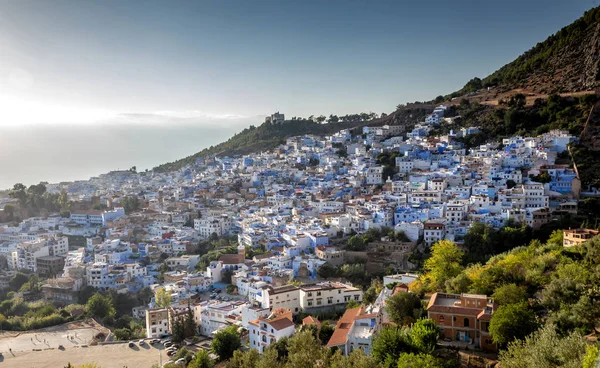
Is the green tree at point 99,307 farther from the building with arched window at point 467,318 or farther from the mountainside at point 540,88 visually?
the mountainside at point 540,88

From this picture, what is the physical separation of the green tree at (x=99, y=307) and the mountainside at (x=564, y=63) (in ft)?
90.8

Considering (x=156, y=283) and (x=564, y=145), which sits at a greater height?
(x=564, y=145)

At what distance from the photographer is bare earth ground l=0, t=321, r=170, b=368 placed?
12.8 meters

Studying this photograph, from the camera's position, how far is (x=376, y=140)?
36.1 m

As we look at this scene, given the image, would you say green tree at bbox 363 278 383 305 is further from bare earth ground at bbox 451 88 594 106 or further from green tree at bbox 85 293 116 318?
bare earth ground at bbox 451 88 594 106

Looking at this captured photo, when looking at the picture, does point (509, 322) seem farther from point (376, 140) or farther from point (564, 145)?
point (376, 140)

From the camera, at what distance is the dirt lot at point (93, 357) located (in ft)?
41.3

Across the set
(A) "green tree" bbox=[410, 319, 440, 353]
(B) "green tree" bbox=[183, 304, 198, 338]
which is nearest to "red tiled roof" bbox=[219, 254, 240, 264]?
(B) "green tree" bbox=[183, 304, 198, 338]

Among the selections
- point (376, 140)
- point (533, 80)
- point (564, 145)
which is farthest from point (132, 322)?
point (533, 80)

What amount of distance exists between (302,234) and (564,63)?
2357 centimetres

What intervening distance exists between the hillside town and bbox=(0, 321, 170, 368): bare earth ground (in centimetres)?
124

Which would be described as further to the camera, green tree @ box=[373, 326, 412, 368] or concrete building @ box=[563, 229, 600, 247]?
concrete building @ box=[563, 229, 600, 247]

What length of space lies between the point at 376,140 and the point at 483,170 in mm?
13156

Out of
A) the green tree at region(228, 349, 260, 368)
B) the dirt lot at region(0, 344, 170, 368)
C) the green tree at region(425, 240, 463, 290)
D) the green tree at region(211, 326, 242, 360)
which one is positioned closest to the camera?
the green tree at region(228, 349, 260, 368)
